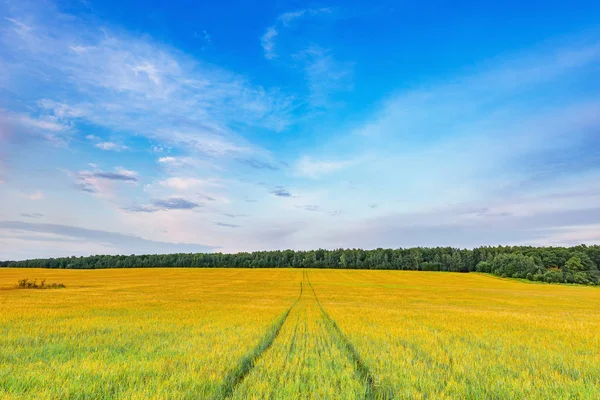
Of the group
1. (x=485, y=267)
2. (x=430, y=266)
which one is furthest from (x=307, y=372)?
(x=430, y=266)

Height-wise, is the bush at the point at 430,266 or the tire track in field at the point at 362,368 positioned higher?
the tire track in field at the point at 362,368

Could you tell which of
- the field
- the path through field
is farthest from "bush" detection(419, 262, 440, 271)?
the path through field

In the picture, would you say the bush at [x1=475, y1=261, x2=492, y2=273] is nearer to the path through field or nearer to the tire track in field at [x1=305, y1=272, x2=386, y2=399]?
the tire track in field at [x1=305, y1=272, x2=386, y2=399]

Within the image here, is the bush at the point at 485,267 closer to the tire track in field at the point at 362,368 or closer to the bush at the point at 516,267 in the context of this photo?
the bush at the point at 516,267

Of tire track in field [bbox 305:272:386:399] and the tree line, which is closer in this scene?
tire track in field [bbox 305:272:386:399]

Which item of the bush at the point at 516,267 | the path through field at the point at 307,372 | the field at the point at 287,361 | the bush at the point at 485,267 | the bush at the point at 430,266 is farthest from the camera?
the bush at the point at 430,266

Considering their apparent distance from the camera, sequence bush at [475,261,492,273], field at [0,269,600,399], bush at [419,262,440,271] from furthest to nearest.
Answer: bush at [419,262,440,271]
bush at [475,261,492,273]
field at [0,269,600,399]

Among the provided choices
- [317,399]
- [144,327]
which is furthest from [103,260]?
[317,399]

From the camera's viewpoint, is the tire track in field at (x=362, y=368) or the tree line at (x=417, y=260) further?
the tree line at (x=417, y=260)

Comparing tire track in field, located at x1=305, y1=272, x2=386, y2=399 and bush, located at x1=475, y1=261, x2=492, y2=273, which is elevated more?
tire track in field, located at x1=305, y1=272, x2=386, y2=399

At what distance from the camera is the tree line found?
92663 millimetres

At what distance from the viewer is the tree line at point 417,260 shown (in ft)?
304

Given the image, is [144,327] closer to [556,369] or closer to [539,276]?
[556,369]

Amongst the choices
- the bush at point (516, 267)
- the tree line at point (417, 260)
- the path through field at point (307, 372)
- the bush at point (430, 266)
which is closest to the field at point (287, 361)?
the path through field at point (307, 372)
